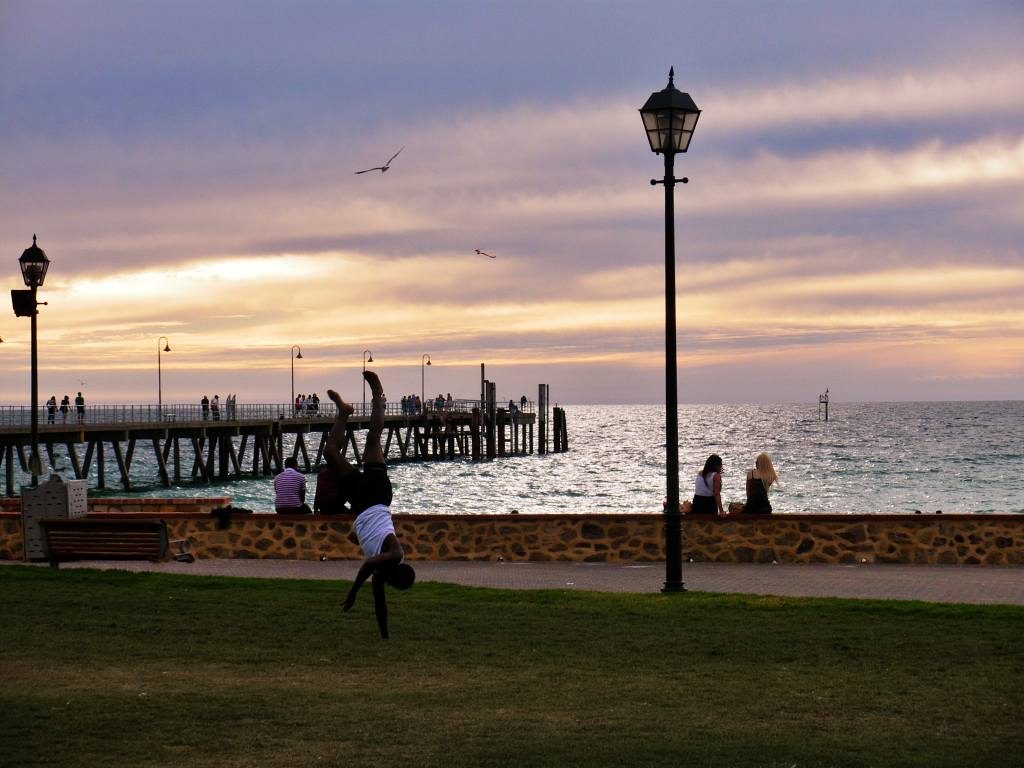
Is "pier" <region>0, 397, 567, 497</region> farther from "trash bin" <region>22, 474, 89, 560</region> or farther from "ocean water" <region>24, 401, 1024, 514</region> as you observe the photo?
"trash bin" <region>22, 474, 89, 560</region>

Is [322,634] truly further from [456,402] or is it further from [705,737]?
[456,402]

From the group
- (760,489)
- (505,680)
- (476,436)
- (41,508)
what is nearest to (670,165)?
(760,489)

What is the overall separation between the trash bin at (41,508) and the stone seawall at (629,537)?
150cm

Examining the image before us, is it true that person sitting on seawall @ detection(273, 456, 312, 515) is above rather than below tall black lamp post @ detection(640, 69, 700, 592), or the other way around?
below

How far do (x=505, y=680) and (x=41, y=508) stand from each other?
419 inches

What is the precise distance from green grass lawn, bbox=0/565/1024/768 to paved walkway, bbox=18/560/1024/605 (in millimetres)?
1273

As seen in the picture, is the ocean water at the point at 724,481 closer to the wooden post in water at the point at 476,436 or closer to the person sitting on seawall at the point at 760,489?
the wooden post in water at the point at 476,436

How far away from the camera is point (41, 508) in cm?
1814

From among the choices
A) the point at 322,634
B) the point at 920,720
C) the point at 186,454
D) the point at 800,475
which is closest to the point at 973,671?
the point at 920,720

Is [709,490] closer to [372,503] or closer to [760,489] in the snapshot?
[760,489]

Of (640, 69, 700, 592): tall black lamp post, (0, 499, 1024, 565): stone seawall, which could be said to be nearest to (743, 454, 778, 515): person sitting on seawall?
(0, 499, 1024, 565): stone seawall

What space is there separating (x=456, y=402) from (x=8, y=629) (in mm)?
89980

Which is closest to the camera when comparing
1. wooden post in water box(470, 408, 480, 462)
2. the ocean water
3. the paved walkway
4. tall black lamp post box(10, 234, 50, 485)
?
the paved walkway

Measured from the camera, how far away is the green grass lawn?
7.30 m
